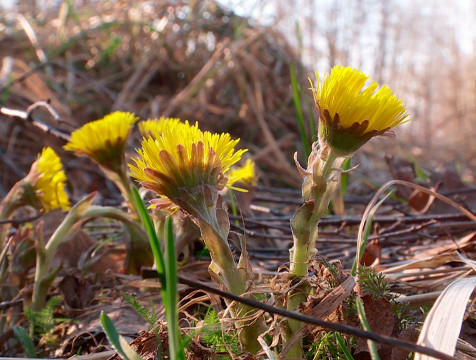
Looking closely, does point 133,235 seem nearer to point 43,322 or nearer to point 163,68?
point 43,322

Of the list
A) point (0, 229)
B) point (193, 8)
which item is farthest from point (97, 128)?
point (193, 8)

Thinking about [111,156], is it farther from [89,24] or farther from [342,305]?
[89,24]

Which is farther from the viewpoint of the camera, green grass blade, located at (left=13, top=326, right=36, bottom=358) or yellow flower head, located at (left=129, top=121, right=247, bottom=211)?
green grass blade, located at (left=13, top=326, right=36, bottom=358)

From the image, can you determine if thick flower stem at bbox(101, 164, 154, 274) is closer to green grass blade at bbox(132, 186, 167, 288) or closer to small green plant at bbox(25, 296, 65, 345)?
small green plant at bbox(25, 296, 65, 345)

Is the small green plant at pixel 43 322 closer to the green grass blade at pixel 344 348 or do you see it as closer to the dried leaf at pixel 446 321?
the green grass blade at pixel 344 348

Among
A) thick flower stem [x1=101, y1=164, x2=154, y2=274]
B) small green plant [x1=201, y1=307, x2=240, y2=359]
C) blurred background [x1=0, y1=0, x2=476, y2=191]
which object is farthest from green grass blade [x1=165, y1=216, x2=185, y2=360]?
blurred background [x1=0, y1=0, x2=476, y2=191]

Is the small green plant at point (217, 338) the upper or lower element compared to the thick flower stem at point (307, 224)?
lower

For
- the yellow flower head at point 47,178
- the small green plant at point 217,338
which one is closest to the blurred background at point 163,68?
the yellow flower head at point 47,178
